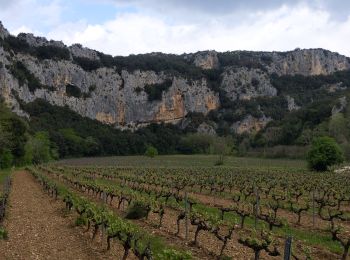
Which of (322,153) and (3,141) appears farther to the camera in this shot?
(322,153)

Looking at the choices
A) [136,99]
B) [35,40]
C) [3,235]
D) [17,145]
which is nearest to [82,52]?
[35,40]

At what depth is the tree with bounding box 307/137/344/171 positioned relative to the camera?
58.9 meters

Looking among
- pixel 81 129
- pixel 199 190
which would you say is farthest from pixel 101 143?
pixel 199 190

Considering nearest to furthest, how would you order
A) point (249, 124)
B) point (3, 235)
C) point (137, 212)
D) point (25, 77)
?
point (3, 235) → point (137, 212) → point (25, 77) → point (249, 124)

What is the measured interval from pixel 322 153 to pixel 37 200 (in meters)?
41.3

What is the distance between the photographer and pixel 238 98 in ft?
648

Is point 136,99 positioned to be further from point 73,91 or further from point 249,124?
point 249,124

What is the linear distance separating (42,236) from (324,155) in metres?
48.4

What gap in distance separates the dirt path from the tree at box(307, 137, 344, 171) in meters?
41.5

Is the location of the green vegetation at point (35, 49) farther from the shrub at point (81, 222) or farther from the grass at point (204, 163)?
the shrub at point (81, 222)

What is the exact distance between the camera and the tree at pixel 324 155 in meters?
58.9

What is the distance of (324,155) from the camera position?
5894cm

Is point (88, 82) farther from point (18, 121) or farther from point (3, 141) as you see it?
point (3, 141)

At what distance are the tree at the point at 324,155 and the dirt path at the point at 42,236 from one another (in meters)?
41.5
